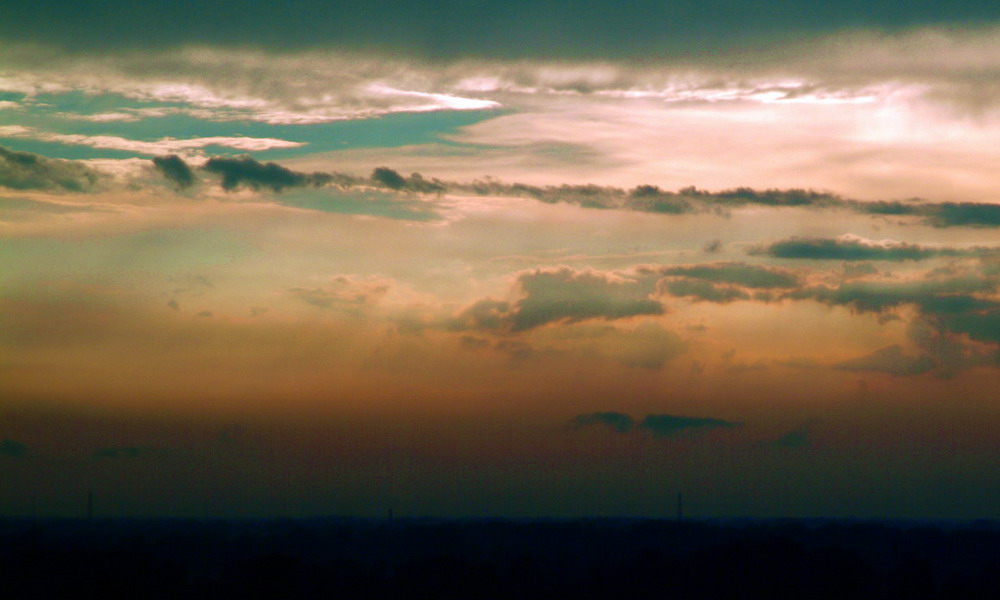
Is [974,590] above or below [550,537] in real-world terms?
A: above

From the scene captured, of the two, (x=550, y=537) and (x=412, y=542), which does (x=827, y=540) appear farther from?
(x=412, y=542)

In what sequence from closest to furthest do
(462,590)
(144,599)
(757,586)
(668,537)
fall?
1. (144,599)
2. (462,590)
3. (757,586)
4. (668,537)

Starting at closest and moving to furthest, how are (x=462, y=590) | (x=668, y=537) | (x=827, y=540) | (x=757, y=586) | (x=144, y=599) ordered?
(x=144, y=599)
(x=462, y=590)
(x=757, y=586)
(x=827, y=540)
(x=668, y=537)

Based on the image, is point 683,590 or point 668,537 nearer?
point 683,590

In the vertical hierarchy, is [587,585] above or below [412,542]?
above

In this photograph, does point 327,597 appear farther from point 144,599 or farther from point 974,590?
point 974,590

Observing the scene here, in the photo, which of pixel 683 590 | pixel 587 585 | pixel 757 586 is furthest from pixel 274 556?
pixel 757 586

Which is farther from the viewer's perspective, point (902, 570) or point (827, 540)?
point (827, 540)

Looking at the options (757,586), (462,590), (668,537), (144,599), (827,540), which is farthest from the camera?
(668,537)

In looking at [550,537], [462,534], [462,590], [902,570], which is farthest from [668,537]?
[462,590]
